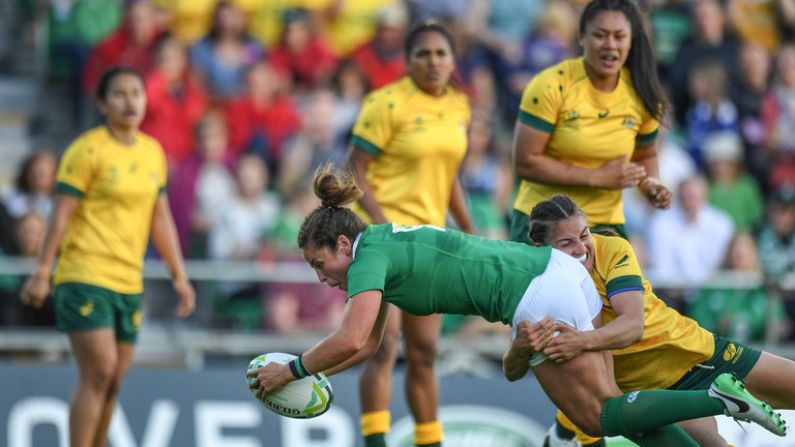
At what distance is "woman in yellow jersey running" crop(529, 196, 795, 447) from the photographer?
19.8ft

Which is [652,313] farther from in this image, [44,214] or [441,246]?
[44,214]

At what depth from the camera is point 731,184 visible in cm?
1180

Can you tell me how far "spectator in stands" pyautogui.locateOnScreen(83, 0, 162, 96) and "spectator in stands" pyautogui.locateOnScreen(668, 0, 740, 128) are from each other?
4653 mm

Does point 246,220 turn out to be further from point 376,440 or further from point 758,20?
point 758,20

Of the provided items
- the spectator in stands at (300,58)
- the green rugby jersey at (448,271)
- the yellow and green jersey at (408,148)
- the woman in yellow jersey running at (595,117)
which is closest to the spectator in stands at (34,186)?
the spectator in stands at (300,58)

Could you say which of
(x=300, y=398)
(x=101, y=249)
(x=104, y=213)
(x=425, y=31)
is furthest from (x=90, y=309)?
(x=425, y=31)

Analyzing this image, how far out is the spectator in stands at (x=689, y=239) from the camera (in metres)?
11.0

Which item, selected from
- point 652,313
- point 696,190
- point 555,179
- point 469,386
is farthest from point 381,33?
point 652,313

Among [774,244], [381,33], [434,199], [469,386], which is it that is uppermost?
[381,33]

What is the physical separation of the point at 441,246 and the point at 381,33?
670cm

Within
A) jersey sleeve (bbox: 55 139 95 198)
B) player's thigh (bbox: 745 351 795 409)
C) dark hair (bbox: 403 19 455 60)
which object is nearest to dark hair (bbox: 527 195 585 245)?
player's thigh (bbox: 745 351 795 409)

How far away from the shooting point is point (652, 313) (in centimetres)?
620

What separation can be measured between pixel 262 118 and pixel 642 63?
5289 millimetres

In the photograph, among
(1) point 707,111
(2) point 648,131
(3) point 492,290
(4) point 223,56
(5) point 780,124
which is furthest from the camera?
(5) point 780,124
